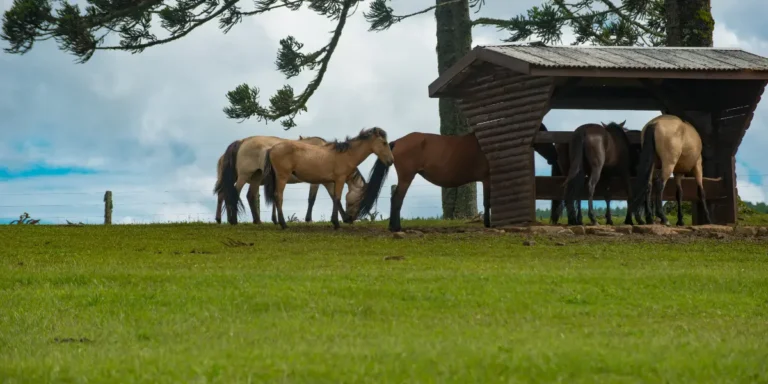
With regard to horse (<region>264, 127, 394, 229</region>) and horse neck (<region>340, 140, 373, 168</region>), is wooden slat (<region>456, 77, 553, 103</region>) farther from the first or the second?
horse neck (<region>340, 140, 373, 168</region>)

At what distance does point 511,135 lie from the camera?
60.7 feet

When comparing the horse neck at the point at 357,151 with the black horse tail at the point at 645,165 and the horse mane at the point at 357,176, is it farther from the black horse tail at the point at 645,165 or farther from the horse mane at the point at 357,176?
the black horse tail at the point at 645,165

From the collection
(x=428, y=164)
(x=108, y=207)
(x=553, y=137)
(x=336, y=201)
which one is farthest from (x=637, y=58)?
(x=108, y=207)

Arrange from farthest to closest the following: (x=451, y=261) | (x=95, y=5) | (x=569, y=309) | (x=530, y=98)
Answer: (x=95, y=5) → (x=530, y=98) → (x=451, y=261) → (x=569, y=309)

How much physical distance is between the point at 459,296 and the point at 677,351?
8.96 ft

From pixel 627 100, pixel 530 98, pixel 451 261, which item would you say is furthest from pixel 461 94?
pixel 451 261

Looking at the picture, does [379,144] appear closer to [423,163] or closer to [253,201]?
[423,163]

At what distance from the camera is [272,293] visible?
31.4 ft

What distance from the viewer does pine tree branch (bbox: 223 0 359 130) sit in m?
24.8

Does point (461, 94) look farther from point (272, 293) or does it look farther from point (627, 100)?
point (272, 293)

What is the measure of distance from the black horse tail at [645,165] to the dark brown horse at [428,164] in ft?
8.26

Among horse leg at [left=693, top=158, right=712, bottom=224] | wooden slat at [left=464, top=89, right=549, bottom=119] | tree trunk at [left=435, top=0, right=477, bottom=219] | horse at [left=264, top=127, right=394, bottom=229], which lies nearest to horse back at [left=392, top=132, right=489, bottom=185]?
horse at [left=264, top=127, right=394, bottom=229]

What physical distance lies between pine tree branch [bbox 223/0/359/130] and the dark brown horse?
6.95 metres

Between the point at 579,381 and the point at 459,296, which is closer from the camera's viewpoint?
the point at 579,381
